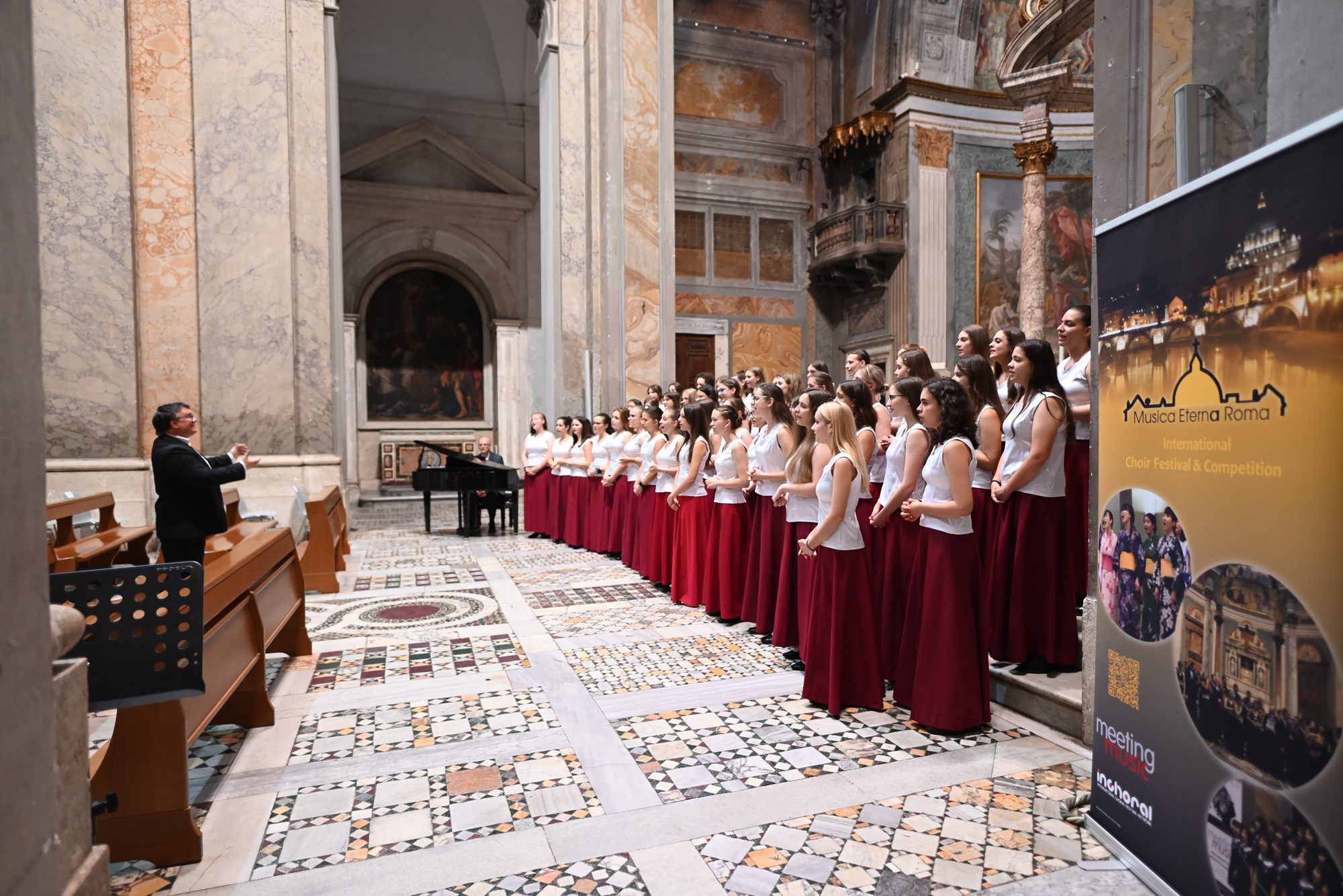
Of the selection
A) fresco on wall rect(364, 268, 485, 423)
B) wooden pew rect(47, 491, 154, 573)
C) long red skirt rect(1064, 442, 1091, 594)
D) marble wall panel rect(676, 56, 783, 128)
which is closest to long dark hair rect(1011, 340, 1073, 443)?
long red skirt rect(1064, 442, 1091, 594)

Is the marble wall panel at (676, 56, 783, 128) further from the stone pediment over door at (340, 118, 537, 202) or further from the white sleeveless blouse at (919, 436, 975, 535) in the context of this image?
the white sleeveless blouse at (919, 436, 975, 535)

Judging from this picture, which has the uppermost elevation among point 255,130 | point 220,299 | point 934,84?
point 934,84

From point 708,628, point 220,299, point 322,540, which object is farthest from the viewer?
point 220,299

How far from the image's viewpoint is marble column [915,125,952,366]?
57.0 feet

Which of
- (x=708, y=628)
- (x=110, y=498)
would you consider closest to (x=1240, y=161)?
(x=708, y=628)

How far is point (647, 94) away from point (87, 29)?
765 centimetres

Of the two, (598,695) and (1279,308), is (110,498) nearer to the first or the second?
(598,695)

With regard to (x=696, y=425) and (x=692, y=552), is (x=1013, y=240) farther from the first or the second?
(x=692, y=552)

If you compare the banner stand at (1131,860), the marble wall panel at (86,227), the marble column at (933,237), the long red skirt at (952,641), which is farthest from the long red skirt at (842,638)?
the marble column at (933,237)

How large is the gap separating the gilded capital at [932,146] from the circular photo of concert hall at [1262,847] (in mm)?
17538

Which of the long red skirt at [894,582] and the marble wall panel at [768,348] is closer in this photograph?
the long red skirt at [894,582]

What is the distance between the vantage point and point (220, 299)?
9.06 m

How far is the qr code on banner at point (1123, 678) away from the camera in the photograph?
260 cm

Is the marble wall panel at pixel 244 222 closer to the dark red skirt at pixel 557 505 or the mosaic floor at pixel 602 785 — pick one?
the dark red skirt at pixel 557 505
